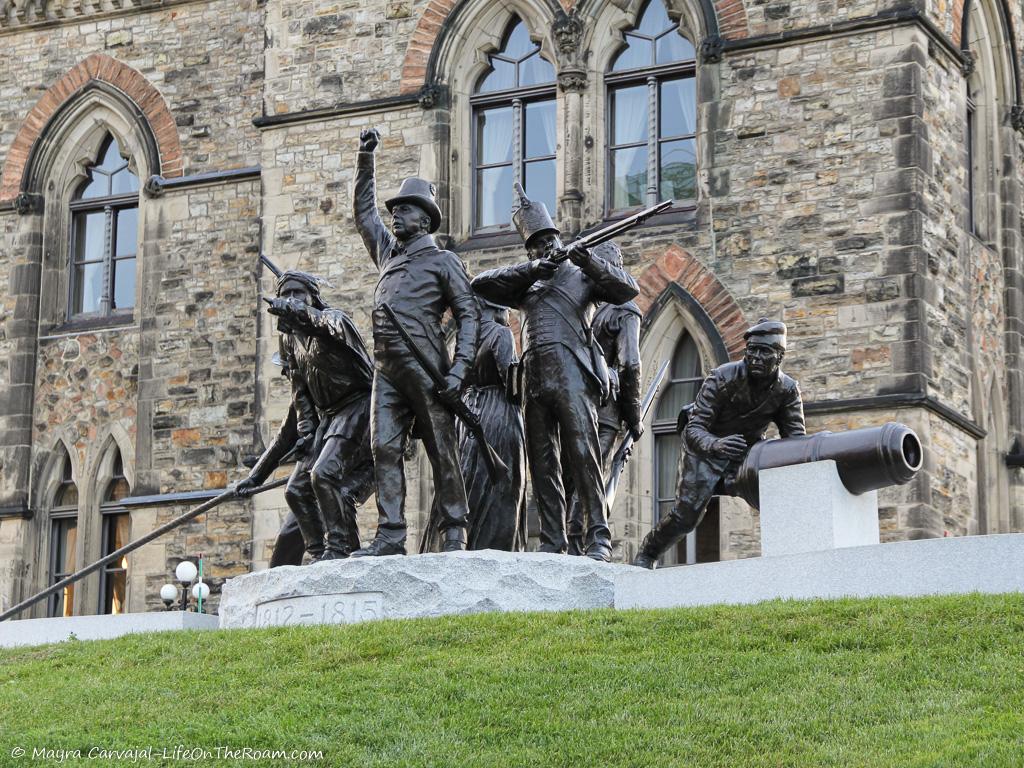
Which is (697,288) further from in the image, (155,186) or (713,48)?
(155,186)

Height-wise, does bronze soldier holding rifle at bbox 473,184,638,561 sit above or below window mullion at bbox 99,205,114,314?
below

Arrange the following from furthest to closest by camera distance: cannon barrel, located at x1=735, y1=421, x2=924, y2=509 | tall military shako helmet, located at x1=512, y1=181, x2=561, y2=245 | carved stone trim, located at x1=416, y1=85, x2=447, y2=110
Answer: carved stone trim, located at x1=416, y1=85, x2=447, y2=110, tall military shako helmet, located at x1=512, y1=181, x2=561, y2=245, cannon barrel, located at x1=735, y1=421, x2=924, y2=509

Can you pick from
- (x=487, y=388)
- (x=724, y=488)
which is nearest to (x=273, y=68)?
(x=487, y=388)

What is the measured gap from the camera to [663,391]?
22875 mm

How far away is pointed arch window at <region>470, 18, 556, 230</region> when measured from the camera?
24.0 m

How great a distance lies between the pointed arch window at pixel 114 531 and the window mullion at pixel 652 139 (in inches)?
296

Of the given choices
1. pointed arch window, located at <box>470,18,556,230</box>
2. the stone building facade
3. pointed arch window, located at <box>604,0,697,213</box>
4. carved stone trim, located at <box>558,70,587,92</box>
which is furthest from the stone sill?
pointed arch window, located at <box>604,0,697,213</box>

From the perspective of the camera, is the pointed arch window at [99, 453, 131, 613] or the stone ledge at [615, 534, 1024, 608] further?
the pointed arch window at [99, 453, 131, 613]

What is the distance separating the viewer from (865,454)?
544 inches

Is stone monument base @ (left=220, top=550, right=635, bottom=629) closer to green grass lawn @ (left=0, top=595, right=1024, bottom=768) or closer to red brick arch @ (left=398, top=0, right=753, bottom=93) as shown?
green grass lawn @ (left=0, top=595, right=1024, bottom=768)

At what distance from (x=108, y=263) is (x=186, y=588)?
574cm

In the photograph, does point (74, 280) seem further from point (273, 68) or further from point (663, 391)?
point (663, 391)

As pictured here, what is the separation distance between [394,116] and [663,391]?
4350 mm

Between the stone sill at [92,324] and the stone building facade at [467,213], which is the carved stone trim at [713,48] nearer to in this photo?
the stone building facade at [467,213]
